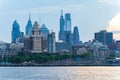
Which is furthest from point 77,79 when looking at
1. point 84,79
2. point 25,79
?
point 25,79

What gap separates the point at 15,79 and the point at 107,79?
14.9 metres

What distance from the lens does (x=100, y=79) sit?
108m

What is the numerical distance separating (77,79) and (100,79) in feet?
12.1

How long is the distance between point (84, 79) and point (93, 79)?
1.65m

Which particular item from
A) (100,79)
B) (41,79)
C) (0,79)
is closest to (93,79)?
(100,79)

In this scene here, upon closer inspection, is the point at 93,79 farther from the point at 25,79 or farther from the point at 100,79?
the point at 25,79

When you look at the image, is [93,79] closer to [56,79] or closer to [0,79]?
[56,79]

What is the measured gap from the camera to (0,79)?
107750 mm

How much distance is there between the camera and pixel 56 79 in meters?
107

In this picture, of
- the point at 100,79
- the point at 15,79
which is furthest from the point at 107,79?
the point at 15,79

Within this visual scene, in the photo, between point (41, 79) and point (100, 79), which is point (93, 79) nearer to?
point (100, 79)

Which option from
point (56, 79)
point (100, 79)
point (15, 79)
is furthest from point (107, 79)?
point (15, 79)

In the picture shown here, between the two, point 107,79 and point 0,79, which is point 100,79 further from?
point 0,79

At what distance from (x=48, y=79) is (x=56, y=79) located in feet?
5.50
